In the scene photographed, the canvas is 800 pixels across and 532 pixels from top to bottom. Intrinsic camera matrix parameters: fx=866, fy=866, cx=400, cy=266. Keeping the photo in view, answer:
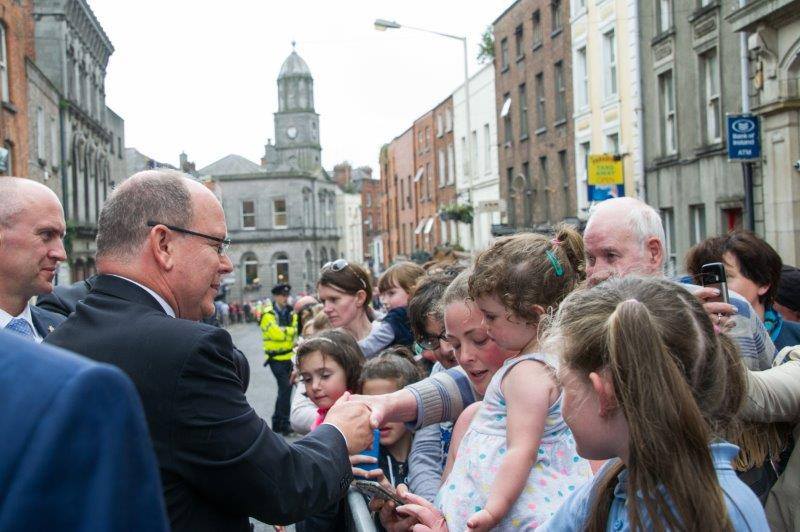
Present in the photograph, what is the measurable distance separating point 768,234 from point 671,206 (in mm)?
6029

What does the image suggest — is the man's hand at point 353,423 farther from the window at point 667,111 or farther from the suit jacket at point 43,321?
the window at point 667,111

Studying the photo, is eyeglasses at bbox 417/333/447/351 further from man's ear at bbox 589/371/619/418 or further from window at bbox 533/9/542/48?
window at bbox 533/9/542/48

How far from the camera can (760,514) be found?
1.94m

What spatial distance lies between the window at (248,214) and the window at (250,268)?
3512 millimetres

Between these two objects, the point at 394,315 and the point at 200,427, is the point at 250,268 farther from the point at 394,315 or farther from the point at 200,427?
the point at 200,427

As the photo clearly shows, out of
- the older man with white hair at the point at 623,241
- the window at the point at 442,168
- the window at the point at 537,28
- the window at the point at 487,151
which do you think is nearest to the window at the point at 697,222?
the window at the point at 537,28

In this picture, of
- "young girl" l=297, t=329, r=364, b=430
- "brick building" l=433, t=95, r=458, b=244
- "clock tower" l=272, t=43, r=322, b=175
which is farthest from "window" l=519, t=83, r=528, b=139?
"clock tower" l=272, t=43, r=322, b=175

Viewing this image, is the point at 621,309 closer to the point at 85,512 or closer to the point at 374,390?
the point at 85,512

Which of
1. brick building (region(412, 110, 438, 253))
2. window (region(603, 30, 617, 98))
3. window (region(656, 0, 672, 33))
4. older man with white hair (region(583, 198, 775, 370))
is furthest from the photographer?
brick building (region(412, 110, 438, 253))

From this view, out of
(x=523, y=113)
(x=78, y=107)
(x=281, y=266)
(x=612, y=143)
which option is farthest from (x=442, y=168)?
(x=281, y=266)

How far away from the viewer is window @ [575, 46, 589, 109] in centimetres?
2865

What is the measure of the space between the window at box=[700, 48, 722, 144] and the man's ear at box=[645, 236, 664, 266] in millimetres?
17625

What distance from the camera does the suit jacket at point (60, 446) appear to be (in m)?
0.98

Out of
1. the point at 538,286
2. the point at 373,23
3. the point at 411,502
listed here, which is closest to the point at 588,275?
the point at 538,286
